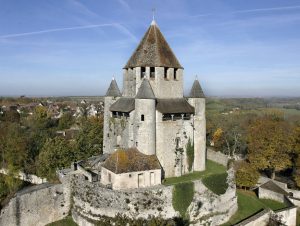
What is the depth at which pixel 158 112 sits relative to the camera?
28016 mm

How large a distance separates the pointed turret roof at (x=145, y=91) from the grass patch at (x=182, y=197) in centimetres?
790

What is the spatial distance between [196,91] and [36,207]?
58.2ft

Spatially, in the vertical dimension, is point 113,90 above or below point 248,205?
above

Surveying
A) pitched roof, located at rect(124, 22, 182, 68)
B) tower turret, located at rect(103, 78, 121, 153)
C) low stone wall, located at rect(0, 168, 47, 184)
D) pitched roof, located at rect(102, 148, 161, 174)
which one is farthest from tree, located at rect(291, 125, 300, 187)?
low stone wall, located at rect(0, 168, 47, 184)

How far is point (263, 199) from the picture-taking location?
111ft

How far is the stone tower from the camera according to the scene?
89.5ft

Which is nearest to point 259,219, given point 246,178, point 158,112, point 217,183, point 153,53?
point 217,183

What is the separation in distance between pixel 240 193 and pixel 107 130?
15.5 m

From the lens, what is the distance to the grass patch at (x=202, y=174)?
27.2m

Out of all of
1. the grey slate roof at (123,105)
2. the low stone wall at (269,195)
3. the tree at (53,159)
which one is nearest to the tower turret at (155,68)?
the grey slate roof at (123,105)

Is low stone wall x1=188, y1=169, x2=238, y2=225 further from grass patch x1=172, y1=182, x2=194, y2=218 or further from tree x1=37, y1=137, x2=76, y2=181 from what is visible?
tree x1=37, y1=137, x2=76, y2=181

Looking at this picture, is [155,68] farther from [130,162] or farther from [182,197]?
[182,197]

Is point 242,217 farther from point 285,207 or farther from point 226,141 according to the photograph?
point 226,141

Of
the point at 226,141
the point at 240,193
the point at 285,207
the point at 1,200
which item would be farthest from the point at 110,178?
the point at 226,141
